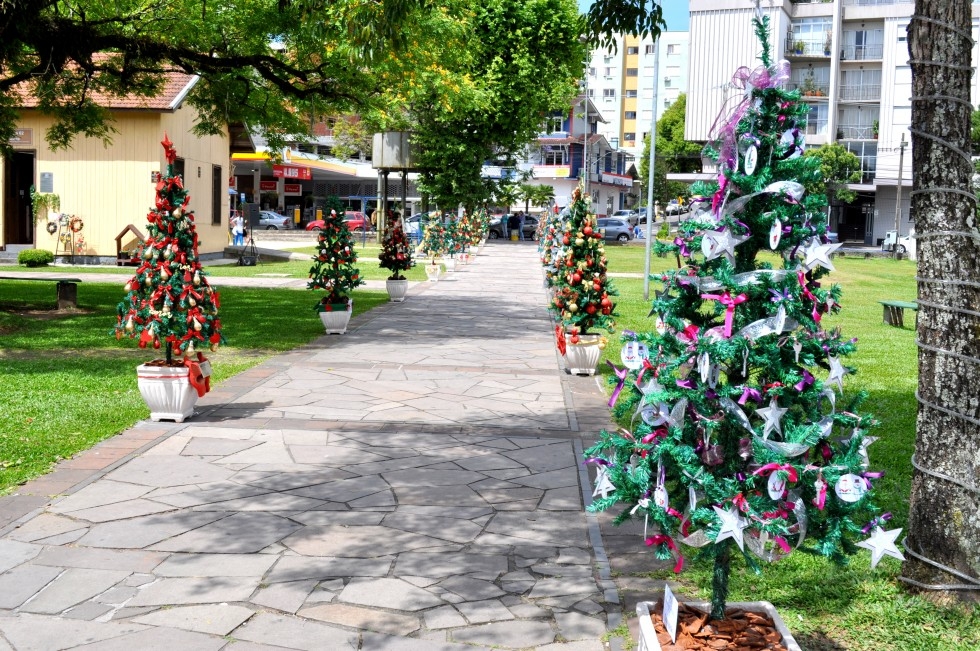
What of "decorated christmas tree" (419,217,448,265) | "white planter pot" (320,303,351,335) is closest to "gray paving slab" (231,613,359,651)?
"white planter pot" (320,303,351,335)

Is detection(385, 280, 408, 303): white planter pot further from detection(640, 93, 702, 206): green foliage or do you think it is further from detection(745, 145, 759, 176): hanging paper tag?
detection(640, 93, 702, 206): green foliage

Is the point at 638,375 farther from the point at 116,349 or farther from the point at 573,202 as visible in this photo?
the point at 116,349

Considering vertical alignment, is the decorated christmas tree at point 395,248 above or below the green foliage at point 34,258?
above

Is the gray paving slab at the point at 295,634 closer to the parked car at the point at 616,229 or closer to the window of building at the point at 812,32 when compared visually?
the parked car at the point at 616,229

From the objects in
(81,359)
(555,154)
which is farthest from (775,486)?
(555,154)

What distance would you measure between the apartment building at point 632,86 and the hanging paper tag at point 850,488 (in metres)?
105

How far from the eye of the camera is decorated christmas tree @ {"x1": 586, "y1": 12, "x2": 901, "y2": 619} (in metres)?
3.58

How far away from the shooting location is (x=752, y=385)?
3732mm

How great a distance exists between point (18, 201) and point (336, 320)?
17.3 m

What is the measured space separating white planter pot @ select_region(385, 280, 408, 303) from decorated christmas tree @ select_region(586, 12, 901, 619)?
52.1ft

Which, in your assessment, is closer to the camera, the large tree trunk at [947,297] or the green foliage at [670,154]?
the large tree trunk at [947,297]

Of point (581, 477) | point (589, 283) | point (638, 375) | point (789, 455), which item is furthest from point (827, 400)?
point (589, 283)

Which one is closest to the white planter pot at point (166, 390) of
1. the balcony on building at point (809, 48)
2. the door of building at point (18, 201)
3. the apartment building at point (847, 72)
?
the door of building at point (18, 201)

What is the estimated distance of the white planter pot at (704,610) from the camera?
3.58 meters
